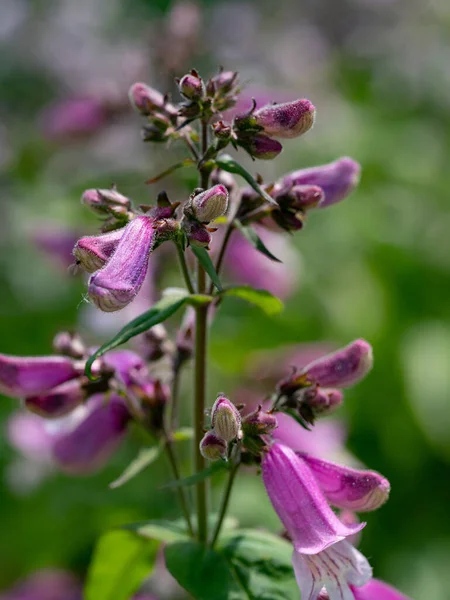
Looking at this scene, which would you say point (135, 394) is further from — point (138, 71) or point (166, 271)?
point (138, 71)

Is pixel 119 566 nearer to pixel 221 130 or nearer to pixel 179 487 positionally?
pixel 179 487

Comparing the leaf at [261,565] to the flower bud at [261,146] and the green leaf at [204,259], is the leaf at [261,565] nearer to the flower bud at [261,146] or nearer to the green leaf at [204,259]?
the green leaf at [204,259]

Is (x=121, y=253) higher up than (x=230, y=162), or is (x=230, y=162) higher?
(x=230, y=162)

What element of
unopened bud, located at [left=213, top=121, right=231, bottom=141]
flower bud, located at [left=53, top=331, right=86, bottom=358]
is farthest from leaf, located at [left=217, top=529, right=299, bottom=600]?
unopened bud, located at [left=213, top=121, right=231, bottom=141]

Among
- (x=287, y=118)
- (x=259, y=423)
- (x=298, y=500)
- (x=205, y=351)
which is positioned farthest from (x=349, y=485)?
(x=287, y=118)

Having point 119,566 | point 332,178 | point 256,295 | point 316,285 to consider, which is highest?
point 332,178

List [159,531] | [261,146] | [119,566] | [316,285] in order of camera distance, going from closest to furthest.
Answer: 1. [261,146]
2. [159,531]
3. [119,566]
4. [316,285]

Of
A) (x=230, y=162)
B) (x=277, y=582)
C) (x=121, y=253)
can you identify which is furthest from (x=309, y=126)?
(x=277, y=582)
